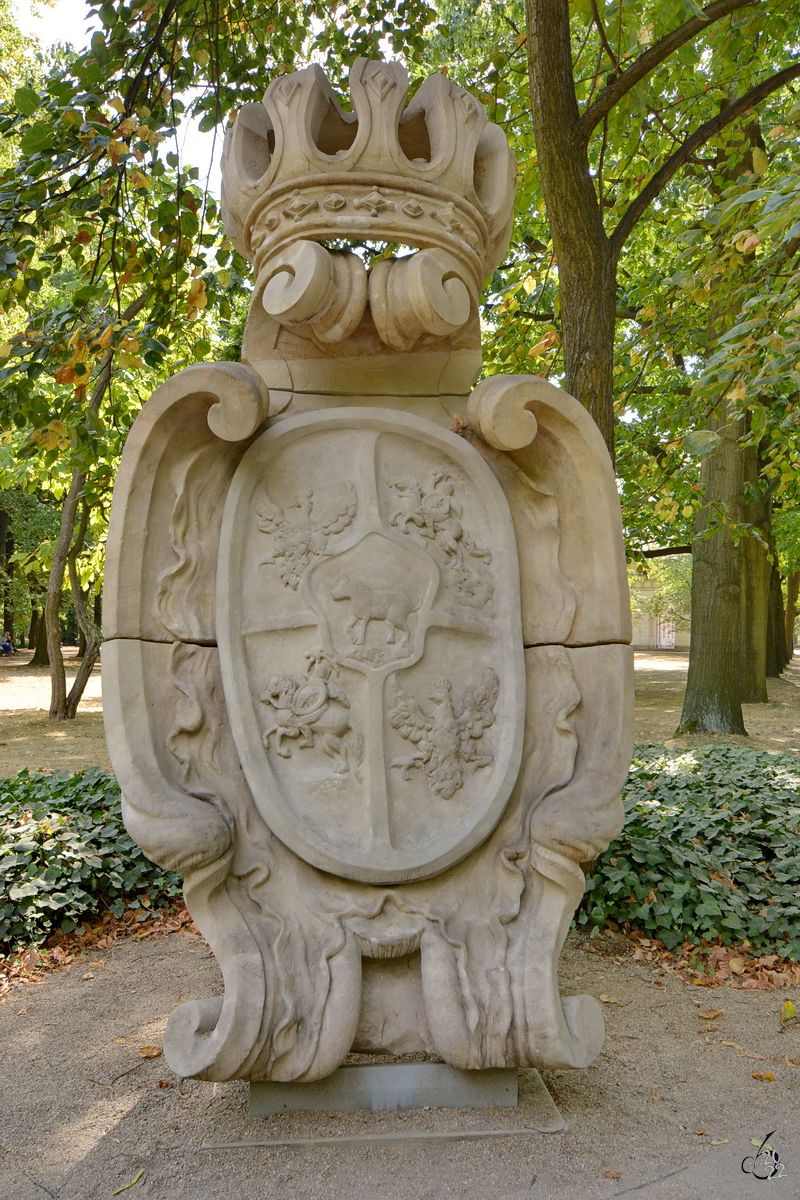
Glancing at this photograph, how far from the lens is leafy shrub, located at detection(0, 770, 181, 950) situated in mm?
3803

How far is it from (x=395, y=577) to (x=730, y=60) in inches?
187

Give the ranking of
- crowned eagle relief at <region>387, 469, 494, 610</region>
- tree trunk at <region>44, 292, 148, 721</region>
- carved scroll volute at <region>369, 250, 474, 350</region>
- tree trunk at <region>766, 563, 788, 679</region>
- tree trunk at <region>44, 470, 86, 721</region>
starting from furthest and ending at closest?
tree trunk at <region>766, 563, 788, 679</region>, tree trunk at <region>44, 470, 86, 721</region>, tree trunk at <region>44, 292, 148, 721</region>, crowned eagle relief at <region>387, 469, 494, 610</region>, carved scroll volute at <region>369, 250, 474, 350</region>

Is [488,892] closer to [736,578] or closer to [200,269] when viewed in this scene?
[200,269]

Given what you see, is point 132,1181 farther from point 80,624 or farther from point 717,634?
point 80,624

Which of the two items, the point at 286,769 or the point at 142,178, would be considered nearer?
the point at 286,769

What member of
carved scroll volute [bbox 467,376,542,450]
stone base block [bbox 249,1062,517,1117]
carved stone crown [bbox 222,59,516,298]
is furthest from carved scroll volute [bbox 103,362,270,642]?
stone base block [bbox 249,1062,517,1117]

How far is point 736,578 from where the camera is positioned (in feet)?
28.5

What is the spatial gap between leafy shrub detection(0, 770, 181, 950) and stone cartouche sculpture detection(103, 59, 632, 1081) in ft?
6.24

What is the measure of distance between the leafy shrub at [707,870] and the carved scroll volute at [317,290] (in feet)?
8.92

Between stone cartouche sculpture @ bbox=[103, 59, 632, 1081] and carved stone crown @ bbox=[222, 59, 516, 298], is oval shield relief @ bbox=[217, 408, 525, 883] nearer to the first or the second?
stone cartouche sculpture @ bbox=[103, 59, 632, 1081]

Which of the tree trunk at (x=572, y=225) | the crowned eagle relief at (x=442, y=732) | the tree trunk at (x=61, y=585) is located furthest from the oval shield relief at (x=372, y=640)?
the tree trunk at (x=61, y=585)

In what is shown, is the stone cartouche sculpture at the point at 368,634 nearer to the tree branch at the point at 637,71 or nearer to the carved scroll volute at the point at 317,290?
the carved scroll volute at the point at 317,290

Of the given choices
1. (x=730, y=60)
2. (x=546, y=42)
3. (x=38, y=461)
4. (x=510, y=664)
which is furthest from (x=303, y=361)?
(x=38, y=461)

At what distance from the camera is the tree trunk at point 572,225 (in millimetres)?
4410
